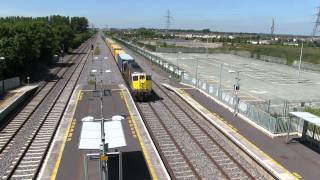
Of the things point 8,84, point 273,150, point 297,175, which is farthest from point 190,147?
point 8,84

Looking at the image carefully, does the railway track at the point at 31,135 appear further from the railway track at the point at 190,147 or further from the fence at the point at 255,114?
the fence at the point at 255,114

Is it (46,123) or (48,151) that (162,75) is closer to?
(46,123)

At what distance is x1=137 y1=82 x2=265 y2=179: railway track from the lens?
21.3m

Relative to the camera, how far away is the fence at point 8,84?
42.6m

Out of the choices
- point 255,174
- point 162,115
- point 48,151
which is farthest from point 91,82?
point 255,174

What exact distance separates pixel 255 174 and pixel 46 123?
1906 centimetres

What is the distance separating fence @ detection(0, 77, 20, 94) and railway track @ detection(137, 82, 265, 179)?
17.4 m

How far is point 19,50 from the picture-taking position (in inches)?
1946

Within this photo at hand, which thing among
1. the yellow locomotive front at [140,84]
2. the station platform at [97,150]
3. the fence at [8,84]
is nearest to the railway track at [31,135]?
the station platform at [97,150]

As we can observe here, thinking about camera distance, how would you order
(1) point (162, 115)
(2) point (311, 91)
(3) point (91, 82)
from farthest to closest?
(2) point (311, 91) < (3) point (91, 82) < (1) point (162, 115)

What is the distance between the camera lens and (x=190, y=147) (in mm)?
25672

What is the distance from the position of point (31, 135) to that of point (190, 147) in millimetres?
12716

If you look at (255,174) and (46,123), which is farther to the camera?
(46,123)

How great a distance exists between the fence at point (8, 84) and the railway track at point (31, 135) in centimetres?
402
